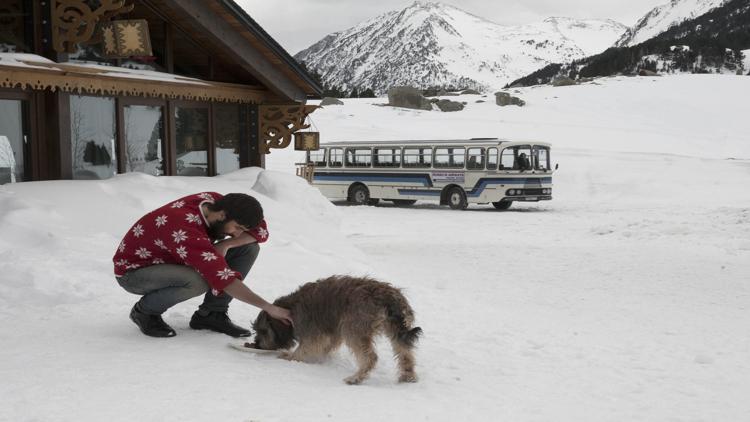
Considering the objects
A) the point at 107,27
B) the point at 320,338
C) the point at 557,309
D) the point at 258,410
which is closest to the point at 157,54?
the point at 107,27

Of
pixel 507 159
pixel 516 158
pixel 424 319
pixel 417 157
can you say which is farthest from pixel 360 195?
pixel 424 319

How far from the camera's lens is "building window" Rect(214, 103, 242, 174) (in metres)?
14.4

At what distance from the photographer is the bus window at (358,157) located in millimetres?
28109

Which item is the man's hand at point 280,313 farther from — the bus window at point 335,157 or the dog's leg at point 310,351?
the bus window at point 335,157

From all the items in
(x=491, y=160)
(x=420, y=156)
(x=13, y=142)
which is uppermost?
(x=13, y=142)

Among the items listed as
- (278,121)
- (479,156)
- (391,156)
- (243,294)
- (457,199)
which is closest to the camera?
(243,294)

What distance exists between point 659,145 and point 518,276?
123 ft

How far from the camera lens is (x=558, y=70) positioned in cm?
14825

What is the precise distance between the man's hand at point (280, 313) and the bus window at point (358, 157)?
74.3ft

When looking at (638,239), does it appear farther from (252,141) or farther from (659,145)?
(659,145)

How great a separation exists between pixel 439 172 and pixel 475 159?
1343mm

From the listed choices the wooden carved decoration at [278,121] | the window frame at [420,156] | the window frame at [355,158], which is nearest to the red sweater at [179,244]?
the wooden carved decoration at [278,121]

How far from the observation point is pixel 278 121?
1480cm

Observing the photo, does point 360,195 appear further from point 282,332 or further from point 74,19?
point 282,332
